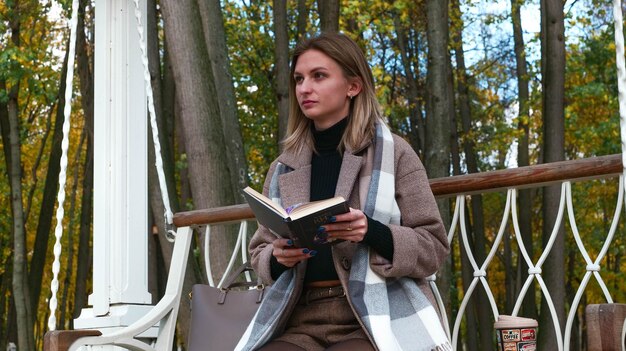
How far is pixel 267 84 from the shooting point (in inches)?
676

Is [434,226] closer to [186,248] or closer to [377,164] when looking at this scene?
[377,164]

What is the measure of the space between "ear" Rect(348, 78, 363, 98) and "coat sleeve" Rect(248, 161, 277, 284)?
0.40 m

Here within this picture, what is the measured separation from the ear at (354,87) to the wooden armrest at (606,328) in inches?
45.5

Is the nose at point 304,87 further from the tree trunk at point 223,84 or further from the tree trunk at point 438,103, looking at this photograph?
the tree trunk at point 438,103

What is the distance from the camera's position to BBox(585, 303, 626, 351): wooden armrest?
2.69 metres

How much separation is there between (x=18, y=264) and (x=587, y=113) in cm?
1061

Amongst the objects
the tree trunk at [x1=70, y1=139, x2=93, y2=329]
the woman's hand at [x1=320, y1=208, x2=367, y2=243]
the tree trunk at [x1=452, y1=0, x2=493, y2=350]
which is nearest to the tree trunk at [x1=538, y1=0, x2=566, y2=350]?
the tree trunk at [x1=452, y1=0, x2=493, y2=350]

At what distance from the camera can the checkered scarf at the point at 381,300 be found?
299cm

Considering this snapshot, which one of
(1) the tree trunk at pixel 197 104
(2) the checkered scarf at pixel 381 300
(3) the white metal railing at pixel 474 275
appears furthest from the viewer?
(1) the tree trunk at pixel 197 104

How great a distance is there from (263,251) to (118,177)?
1.20m

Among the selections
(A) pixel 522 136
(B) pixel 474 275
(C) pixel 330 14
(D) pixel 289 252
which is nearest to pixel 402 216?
(D) pixel 289 252

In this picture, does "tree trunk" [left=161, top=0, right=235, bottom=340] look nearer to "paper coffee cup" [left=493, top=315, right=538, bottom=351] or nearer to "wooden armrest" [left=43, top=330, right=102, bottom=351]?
"wooden armrest" [left=43, top=330, right=102, bottom=351]

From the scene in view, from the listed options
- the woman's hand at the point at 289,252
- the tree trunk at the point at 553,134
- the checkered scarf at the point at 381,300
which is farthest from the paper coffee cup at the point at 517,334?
the tree trunk at the point at 553,134

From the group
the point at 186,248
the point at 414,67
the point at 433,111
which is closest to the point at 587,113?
the point at 414,67
